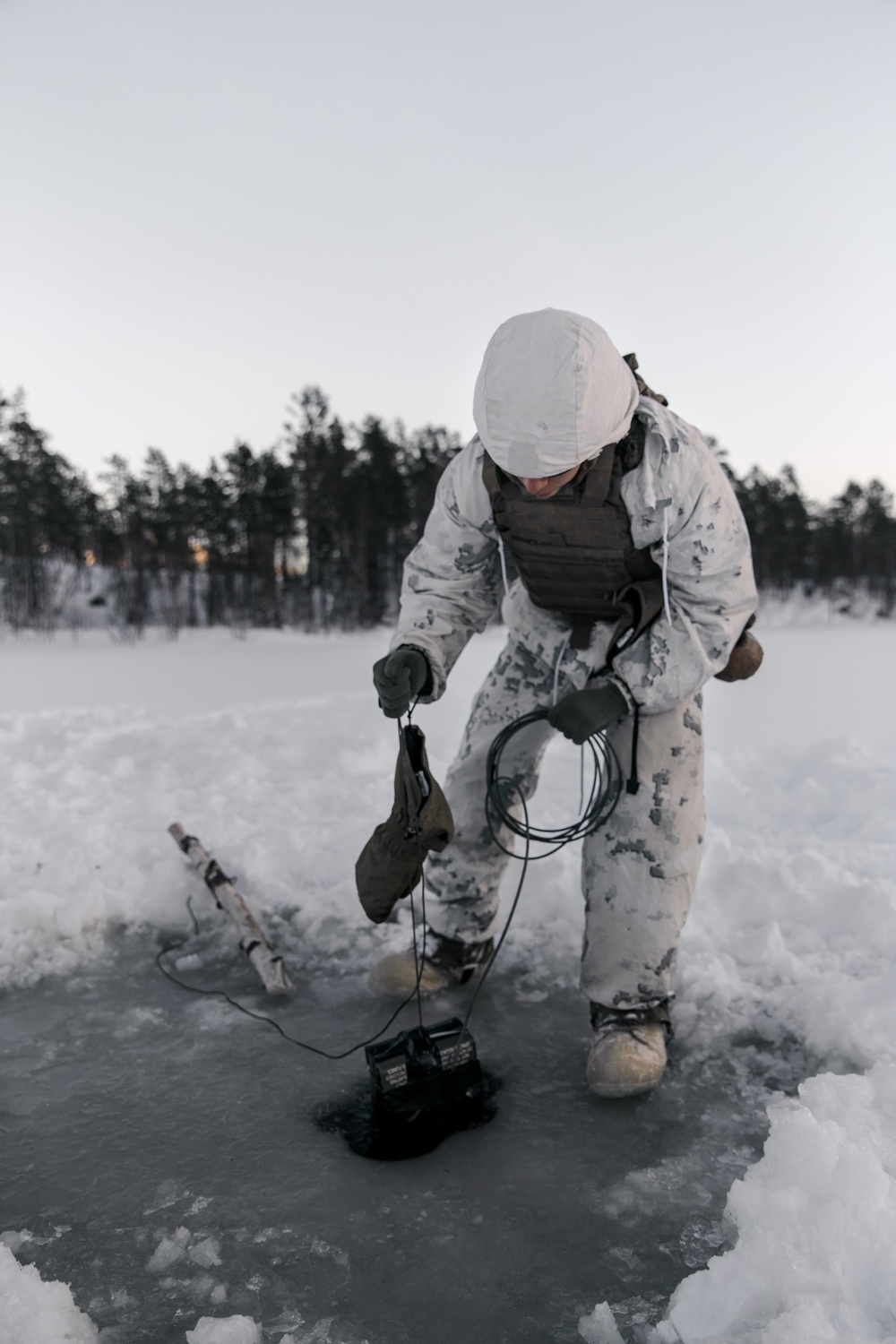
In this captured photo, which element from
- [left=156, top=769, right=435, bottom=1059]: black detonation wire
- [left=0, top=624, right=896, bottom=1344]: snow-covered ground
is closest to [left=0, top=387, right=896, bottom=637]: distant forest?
[left=0, top=624, right=896, bottom=1344]: snow-covered ground

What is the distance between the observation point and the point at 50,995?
8.76 feet

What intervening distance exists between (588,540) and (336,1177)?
167cm

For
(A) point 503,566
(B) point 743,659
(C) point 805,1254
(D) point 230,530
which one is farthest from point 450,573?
(D) point 230,530

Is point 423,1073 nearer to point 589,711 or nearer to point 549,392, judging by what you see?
point 589,711

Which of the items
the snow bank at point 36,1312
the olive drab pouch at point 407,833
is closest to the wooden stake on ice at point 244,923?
the olive drab pouch at point 407,833

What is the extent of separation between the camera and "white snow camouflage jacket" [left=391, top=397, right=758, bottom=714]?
7.38ft

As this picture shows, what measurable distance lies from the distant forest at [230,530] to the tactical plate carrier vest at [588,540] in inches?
1087

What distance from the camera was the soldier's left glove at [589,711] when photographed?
87.0 inches

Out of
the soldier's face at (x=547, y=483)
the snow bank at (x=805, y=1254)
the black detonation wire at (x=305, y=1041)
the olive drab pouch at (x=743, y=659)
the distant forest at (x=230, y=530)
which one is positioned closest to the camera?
the snow bank at (x=805, y=1254)

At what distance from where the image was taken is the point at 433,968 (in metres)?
2.74

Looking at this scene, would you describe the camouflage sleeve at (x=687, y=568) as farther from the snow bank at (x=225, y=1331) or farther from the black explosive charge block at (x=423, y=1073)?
the snow bank at (x=225, y=1331)

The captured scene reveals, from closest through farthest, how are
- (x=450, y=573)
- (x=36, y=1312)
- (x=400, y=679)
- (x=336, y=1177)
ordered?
(x=36, y=1312) < (x=336, y=1177) < (x=400, y=679) < (x=450, y=573)

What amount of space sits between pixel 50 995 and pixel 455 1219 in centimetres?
159

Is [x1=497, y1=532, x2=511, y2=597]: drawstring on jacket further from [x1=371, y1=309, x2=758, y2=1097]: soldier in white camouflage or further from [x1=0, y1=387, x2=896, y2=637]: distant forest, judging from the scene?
[x1=0, y1=387, x2=896, y2=637]: distant forest
